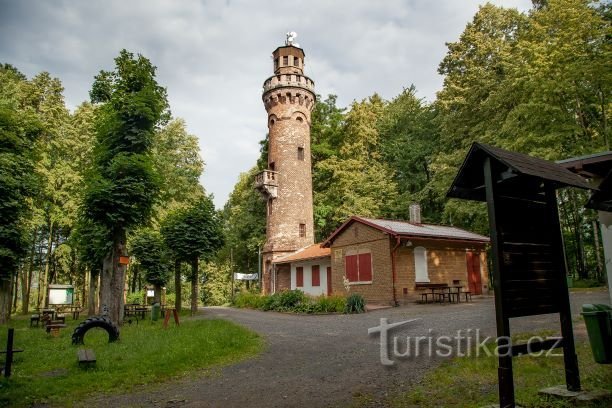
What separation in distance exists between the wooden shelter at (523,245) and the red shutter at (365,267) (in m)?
15.6

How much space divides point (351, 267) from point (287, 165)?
10.8 meters

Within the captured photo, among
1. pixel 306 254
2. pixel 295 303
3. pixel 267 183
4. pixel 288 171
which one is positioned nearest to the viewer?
pixel 295 303

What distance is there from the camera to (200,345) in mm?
9625

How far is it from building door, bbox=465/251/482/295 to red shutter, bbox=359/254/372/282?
225 inches

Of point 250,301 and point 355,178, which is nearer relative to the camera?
point 250,301

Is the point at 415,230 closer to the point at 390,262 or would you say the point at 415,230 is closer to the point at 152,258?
the point at 390,262

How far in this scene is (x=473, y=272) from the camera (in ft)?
75.0

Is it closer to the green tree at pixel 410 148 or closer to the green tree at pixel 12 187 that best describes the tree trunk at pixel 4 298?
the green tree at pixel 12 187

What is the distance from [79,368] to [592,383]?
8.16 meters

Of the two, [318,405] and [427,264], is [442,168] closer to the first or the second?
[427,264]

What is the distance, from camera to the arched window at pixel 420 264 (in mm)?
20312

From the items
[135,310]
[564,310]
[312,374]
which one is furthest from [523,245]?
[135,310]

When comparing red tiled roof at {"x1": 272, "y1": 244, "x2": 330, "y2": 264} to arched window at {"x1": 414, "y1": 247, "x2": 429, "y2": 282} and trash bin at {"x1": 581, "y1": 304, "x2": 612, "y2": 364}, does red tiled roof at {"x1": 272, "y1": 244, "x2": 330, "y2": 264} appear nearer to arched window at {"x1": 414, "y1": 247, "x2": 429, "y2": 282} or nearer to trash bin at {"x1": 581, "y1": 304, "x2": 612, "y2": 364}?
arched window at {"x1": 414, "y1": 247, "x2": 429, "y2": 282}

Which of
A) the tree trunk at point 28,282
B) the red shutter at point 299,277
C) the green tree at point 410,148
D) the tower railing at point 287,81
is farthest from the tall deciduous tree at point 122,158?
the green tree at point 410,148
